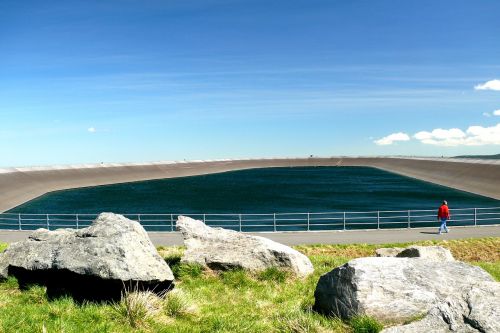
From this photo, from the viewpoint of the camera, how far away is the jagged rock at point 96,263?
346 inches

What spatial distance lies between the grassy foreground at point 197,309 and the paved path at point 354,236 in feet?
38.5

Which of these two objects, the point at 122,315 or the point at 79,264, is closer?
the point at 122,315

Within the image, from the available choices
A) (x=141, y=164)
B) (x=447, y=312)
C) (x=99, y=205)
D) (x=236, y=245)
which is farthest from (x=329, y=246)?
(x=141, y=164)

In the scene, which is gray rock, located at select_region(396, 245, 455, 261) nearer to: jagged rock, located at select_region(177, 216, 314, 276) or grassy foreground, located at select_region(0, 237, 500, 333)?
jagged rock, located at select_region(177, 216, 314, 276)

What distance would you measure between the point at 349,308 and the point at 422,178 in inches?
4959

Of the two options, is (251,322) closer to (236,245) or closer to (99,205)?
(236,245)

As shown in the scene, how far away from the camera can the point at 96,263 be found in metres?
8.77

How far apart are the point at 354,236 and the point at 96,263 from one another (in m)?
18.2

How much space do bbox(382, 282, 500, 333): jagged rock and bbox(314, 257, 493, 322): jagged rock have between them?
0.60m

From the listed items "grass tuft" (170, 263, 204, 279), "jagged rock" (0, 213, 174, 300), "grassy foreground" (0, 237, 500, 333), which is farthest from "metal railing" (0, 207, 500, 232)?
"jagged rock" (0, 213, 174, 300)

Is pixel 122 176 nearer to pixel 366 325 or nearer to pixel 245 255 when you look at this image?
pixel 245 255

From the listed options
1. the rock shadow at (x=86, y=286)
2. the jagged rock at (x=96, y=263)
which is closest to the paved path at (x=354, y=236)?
the jagged rock at (x=96, y=263)

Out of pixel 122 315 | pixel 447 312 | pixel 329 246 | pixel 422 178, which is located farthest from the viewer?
pixel 422 178

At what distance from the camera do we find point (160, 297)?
8.96 meters
